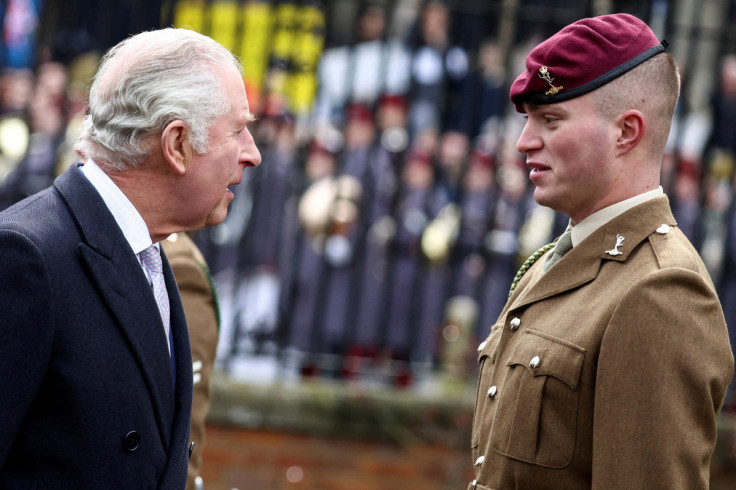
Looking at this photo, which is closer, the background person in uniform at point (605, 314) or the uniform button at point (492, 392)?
the background person in uniform at point (605, 314)

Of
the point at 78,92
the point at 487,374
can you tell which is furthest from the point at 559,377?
the point at 78,92

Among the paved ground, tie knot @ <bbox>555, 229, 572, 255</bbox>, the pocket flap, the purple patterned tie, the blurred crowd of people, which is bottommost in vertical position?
the paved ground

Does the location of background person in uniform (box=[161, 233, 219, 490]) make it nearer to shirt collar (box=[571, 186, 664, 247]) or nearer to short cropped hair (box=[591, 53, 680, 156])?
shirt collar (box=[571, 186, 664, 247])

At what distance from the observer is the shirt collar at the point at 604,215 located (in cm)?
209

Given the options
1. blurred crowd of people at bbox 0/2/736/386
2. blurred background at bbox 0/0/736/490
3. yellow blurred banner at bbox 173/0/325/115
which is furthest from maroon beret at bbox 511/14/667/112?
yellow blurred banner at bbox 173/0/325/115

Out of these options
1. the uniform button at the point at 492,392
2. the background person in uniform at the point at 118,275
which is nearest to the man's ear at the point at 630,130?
the uniform button at the point at 492,392

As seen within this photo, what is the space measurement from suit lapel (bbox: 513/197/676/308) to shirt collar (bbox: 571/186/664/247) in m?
0.01

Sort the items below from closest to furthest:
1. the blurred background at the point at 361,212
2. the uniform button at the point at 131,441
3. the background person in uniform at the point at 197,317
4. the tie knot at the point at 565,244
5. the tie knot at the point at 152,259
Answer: the uniform button at the point at 131,441
the tie knot at the point at 152,259
the tie knot at the point at 565,244
the background person in uniform at the point at 197,317
the blurred background at the point at 361,212

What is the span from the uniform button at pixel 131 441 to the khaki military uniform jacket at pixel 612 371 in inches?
30.0

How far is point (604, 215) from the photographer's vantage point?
2.12 meters

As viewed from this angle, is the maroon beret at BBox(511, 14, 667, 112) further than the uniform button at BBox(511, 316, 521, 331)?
No

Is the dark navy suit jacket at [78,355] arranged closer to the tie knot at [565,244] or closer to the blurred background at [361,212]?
the tie knot at [565,244]

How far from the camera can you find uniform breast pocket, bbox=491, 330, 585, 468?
1.95 metres

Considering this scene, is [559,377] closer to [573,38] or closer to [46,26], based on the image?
[573,38]
